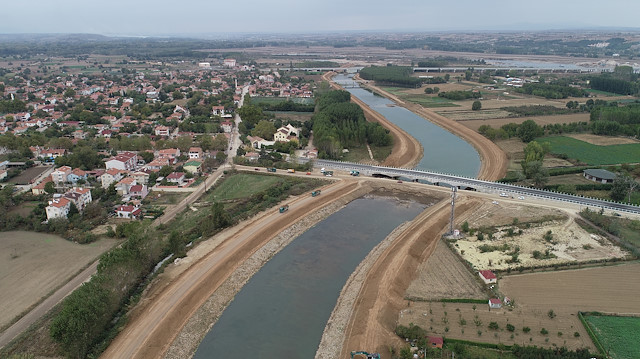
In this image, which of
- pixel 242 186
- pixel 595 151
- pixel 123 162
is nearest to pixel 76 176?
pixel 123 162

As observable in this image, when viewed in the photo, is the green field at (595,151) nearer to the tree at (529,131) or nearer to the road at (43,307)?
the tree at (529,131)

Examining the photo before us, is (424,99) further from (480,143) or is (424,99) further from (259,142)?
(259,142)

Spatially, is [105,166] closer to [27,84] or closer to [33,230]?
[33,230]

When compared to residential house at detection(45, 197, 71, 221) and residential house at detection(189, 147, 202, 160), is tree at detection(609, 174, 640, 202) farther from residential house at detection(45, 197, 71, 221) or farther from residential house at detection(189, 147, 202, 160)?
residential house at detection(45, 197, 71, 221)

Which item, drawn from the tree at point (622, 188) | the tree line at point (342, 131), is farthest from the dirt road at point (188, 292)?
the tree at point (622, 188)

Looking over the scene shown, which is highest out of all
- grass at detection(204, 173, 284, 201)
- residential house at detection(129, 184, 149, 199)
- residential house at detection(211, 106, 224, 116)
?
residential house at detection(211, 106, 224, 116)

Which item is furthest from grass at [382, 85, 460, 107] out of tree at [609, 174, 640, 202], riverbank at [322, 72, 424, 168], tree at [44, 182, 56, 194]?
tree at [44, 182, 56, 194]
